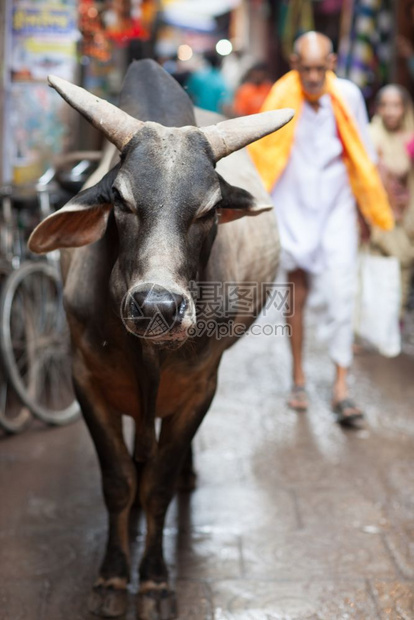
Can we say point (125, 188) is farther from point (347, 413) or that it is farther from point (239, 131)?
point (347, 413)

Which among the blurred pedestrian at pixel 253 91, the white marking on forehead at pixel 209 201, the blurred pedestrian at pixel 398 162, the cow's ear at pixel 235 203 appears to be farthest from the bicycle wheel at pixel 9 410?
the blurred pedestrian at pixel 253 91

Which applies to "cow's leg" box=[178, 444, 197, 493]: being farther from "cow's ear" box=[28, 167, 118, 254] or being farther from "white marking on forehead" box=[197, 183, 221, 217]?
"white marking on forehead" box=[197, 183, 221, 217]

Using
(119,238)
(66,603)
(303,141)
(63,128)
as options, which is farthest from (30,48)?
(66,603)

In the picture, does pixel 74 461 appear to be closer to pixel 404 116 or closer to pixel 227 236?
pixel 227 236

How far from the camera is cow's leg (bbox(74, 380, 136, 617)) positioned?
3.39 metres

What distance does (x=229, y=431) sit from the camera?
17.2ft

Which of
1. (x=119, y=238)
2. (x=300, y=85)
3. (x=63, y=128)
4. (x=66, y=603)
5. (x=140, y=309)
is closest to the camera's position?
(x=140, y=309)

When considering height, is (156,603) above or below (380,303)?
below

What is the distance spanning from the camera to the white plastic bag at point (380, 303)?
543 cm

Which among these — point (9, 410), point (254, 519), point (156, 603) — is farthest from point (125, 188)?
point (9, 410)

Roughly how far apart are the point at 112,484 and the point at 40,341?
1970 millimetres

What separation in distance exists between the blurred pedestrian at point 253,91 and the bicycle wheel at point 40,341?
17.4 ft

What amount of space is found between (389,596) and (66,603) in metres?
1.22

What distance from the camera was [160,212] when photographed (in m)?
2.75
